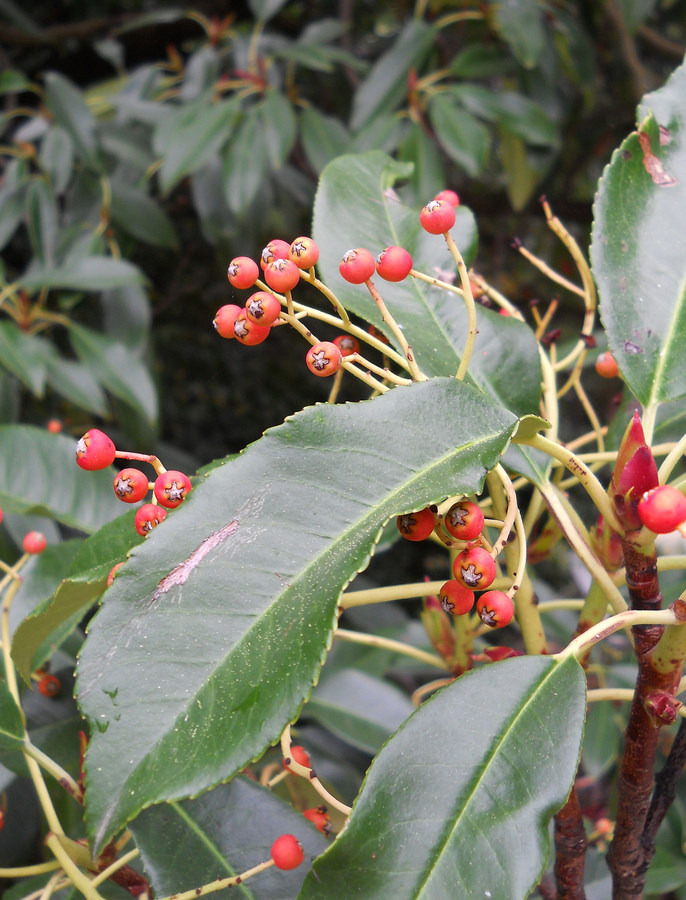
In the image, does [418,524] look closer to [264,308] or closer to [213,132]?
[264,308]

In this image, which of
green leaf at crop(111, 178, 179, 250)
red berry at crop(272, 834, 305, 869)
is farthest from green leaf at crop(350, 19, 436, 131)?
red berry at crop(272, 834, 305, 869)

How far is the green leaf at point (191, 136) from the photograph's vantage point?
1.38 meters

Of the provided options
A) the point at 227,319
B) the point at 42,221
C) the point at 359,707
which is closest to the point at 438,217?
the point at 227,319

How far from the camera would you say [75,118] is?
1.53 meters

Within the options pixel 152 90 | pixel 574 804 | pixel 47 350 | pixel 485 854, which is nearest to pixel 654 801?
pixel 574 804

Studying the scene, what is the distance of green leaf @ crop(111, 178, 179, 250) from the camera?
5.13 feet

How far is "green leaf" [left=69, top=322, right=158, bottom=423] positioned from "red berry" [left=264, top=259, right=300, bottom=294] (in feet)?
3.18

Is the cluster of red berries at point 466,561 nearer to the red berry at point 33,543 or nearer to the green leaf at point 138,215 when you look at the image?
the red berry at point 33,543

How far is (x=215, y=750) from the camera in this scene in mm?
338

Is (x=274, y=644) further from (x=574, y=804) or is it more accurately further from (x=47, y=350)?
(x=47, y=350)

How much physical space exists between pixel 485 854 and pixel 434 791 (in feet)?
0.12

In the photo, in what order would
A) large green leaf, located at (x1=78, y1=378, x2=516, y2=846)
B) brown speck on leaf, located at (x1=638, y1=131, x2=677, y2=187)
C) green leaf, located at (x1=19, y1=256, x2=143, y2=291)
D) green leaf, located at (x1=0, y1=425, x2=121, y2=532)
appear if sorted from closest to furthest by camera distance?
large green leaf, located at (x1=78, y1=378, x2=516, y2=846) → brown speck on leaf, located at (x1=638, y1=131, x2=677, y2=187) → green leaf, located at (x1=0, y1=425, x2=121, y2=532) → green leaf, located at (x1=19, y1=256, x2=143, y2=291)

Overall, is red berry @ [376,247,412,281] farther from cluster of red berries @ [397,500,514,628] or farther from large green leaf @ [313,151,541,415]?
cluster of red berries @ [397,500,514,628]

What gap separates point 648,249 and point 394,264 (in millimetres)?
207
